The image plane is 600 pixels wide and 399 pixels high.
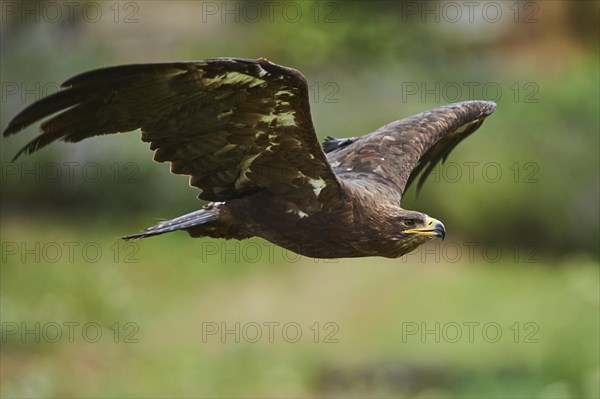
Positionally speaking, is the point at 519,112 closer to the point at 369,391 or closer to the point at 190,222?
the point at 369,391

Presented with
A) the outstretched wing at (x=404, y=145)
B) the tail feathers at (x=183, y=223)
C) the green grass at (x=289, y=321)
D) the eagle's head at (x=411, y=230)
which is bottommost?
the green grass at (x=289, y=321)

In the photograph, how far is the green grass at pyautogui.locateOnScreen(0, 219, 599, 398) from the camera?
57.7ft

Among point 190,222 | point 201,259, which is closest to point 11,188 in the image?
point 201,259

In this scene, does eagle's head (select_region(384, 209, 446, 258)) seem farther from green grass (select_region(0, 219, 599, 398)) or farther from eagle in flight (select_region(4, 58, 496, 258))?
green grass (select_region(0, 219, 599, 398))

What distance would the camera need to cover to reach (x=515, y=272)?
19500mm

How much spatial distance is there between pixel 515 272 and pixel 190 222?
10451 millimetres

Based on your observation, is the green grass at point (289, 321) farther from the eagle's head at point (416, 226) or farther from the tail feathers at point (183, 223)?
the tail feathers at point (183, 223)

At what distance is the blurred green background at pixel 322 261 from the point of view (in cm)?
1791

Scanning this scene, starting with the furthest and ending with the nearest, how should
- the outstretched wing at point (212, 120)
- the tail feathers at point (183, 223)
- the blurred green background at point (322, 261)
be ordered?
1. the blurred green background at point (322, 261)
2. the tail feathers at point (183, 223)
3. the outstretched wing at point (212, 120)

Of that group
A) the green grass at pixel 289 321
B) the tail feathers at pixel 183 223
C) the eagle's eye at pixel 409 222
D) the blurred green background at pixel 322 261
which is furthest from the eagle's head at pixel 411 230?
the green grass at pixel 289 321

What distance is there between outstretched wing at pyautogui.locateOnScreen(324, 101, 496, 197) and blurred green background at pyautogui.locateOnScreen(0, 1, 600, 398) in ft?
15.7

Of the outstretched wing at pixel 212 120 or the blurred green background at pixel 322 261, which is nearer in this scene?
the outstretched wing at pixel 212 120

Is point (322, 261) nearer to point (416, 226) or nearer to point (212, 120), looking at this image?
point (416, 226)

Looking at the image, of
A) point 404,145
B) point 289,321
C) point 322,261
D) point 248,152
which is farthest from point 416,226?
point 322,261
